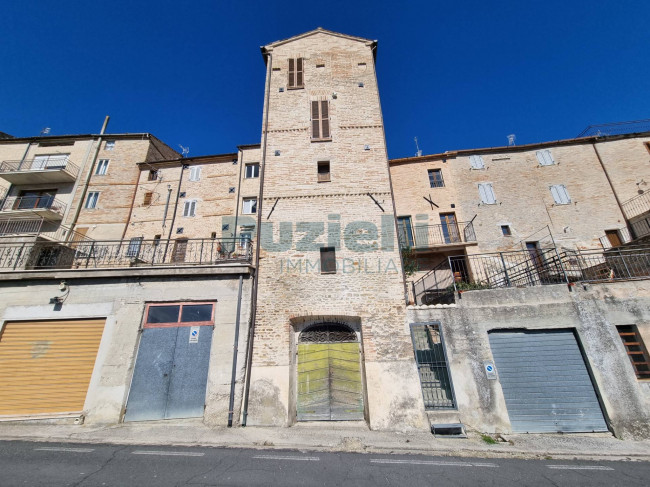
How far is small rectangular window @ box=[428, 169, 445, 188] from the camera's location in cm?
1792

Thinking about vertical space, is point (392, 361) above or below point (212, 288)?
below

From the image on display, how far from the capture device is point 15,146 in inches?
766

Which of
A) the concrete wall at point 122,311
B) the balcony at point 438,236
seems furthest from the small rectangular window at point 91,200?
the balcony at point 438,236

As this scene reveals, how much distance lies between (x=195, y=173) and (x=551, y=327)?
20388 millimetres

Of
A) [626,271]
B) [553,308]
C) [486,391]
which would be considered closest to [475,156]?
[626,271]

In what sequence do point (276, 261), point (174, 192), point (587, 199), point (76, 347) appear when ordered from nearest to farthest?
point (76, 347) → point (276, 261) → point (587, 199) → point (174, 192)

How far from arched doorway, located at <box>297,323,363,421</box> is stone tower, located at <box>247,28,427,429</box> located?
0.10 ft

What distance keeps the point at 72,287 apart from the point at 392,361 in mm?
10188

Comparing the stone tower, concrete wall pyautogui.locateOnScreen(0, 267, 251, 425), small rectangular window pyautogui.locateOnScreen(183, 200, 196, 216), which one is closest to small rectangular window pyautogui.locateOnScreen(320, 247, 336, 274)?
the stone tower

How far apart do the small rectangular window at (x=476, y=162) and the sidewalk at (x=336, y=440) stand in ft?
50.3

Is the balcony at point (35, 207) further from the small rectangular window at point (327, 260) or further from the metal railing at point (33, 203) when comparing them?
the small rectangular window at point (327, 260)

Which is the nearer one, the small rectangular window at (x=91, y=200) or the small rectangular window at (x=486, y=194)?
the small rectangular window at (x=486, y=194)

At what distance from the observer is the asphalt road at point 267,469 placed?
15.2ft

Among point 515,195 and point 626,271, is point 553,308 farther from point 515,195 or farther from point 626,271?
point 515,195
